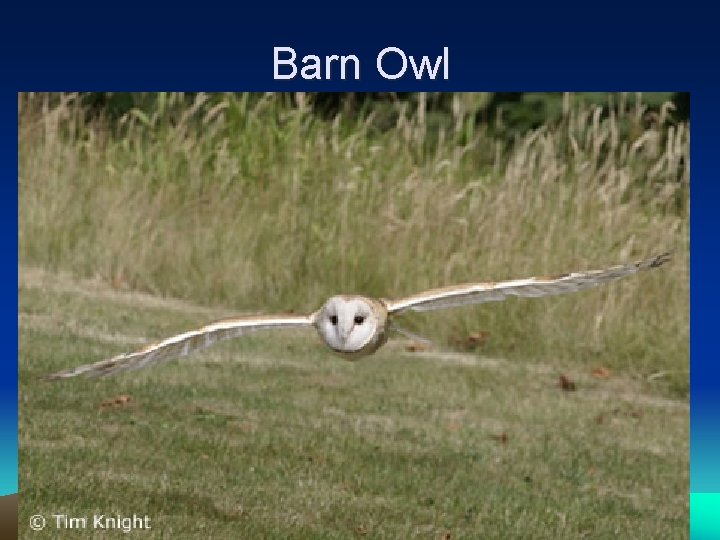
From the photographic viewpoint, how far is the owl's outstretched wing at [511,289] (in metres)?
3.23

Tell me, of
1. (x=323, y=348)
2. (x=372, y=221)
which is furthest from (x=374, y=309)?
(x=372, y=221)

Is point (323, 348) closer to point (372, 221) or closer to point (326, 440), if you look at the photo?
point (372, 221)

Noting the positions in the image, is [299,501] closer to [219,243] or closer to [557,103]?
[219,243]

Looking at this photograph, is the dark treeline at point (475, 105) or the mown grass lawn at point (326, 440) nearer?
the mown grass lawn at point (326, 440)

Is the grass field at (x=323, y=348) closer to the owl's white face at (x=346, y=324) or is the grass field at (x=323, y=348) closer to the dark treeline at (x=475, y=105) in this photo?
the dark treeline at (x=475, y=105)

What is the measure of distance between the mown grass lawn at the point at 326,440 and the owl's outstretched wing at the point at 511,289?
8.17ft

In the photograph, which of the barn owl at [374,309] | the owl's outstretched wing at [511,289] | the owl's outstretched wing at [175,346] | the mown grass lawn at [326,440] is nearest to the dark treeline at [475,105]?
the mown grass lawn at [326,440]

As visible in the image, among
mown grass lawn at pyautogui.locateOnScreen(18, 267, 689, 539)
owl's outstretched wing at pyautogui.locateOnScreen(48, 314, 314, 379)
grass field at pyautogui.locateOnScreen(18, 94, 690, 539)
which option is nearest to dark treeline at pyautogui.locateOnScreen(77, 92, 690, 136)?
grass field at pyautogui.locateOnScreen(18, 94, 690, 539)

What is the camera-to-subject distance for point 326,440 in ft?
22.3

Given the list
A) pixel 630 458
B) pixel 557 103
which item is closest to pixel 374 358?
pixel 630 458

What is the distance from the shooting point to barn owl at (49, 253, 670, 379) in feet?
10.3

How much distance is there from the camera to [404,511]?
5.90 m

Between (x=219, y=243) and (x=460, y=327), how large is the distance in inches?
73.3

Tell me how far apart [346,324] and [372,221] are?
20.4 feet
